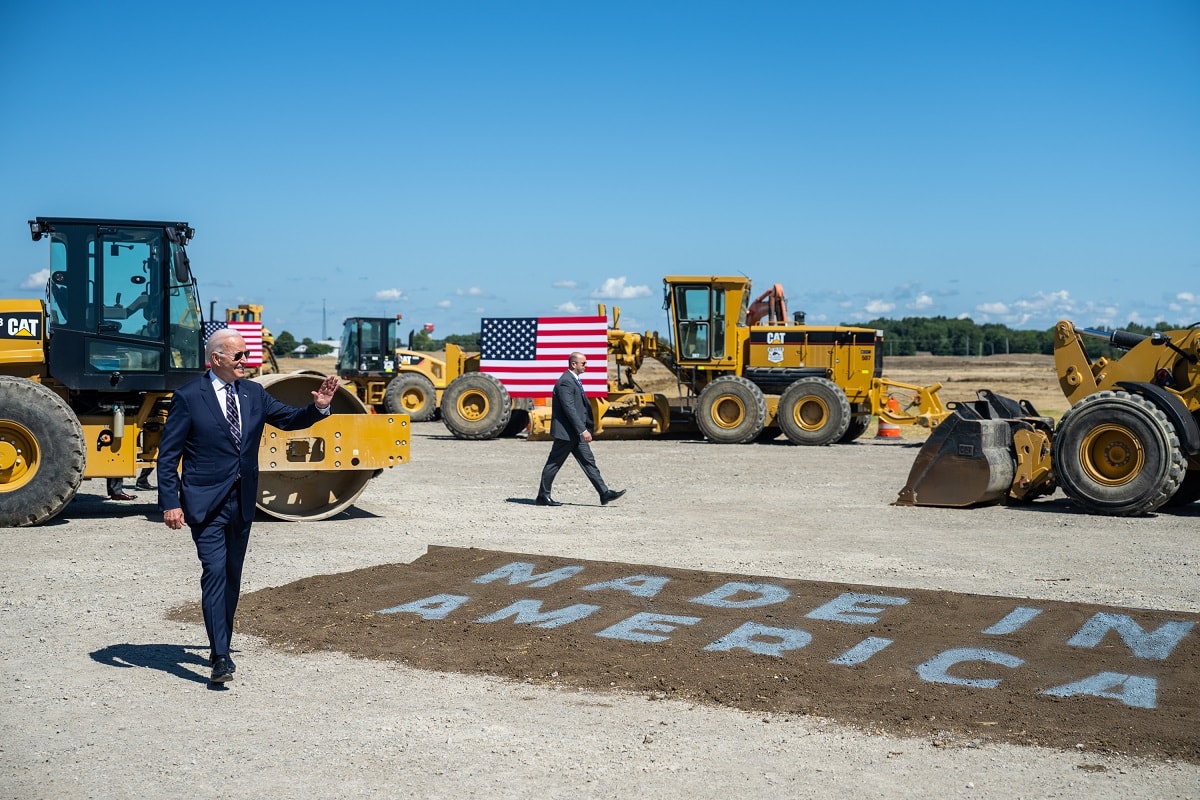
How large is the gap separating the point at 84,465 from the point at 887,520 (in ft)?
26.2

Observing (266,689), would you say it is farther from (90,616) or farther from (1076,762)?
(1076,762)

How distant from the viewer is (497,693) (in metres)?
6.44

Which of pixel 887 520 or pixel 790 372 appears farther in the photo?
pixel 790 372

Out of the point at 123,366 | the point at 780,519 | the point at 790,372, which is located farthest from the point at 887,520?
the point at 790,372

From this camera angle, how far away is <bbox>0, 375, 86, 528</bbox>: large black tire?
11.5 meters

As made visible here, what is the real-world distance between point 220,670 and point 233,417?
135 centimetres

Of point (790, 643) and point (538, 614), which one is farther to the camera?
point (538, 614)

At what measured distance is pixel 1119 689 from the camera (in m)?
6.42

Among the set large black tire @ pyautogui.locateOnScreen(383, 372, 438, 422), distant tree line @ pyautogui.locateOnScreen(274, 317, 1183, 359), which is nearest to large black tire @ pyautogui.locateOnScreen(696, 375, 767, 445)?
large black tire @ pyautogui.locateOnScreen(383, 372, 438, 422)

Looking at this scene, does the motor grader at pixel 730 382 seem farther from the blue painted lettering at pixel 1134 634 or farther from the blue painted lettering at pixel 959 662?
the blue painted lettering at pixel 959 662

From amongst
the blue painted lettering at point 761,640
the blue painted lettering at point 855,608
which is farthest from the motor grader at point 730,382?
the blue painted lettering at point 761,640

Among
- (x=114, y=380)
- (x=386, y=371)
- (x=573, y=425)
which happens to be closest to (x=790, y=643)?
(x=573, y=425)

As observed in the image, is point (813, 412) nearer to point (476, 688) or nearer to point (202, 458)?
point (476, 688)

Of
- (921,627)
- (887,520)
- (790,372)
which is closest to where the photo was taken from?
(921,627)
